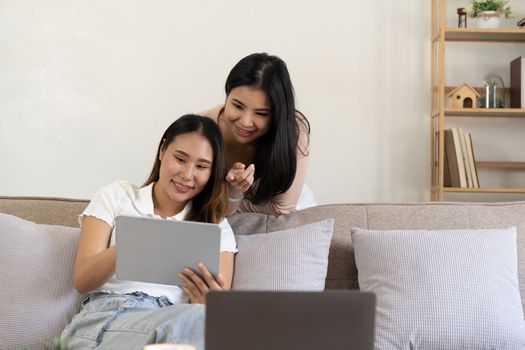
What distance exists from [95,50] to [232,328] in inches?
117

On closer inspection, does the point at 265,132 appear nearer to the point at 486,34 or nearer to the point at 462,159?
the point at 462,159

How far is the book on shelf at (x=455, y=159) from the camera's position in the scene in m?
3.86

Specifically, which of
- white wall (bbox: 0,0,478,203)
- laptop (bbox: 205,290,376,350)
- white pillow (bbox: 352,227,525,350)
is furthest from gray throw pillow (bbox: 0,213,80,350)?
white wall (bbox: 0,0,478,203)

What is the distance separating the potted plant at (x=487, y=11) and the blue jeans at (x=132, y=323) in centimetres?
228

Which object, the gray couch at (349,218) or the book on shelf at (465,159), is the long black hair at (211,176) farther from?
the book on shelf at (465,159)

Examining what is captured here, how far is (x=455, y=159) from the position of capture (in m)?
3.88

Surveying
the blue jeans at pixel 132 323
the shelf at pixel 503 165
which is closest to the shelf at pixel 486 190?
the shelf at pixel 503 165

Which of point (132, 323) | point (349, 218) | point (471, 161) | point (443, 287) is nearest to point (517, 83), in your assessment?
point (471, 161)

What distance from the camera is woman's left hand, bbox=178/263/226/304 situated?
80.0 inches

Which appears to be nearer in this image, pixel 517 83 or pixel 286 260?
pixel 286 260

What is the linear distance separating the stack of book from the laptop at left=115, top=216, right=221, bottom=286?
211 centimetres

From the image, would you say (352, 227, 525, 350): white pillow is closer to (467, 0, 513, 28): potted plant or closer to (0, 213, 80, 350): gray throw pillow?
(0, 213, 80, 350): gray throw pillow

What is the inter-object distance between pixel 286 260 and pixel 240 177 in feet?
0.93

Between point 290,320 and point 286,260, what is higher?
point 290,320
